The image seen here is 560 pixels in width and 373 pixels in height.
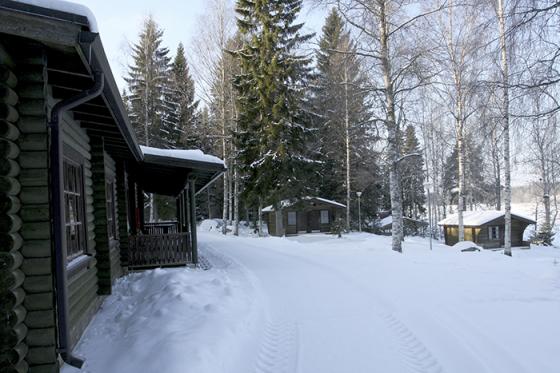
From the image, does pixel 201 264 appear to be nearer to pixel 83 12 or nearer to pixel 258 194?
pixel 83 12

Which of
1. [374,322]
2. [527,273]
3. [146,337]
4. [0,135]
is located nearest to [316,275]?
[374,322]

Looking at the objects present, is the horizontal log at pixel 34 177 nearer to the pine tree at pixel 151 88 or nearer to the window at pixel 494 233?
the pine tree at pixel 151 88

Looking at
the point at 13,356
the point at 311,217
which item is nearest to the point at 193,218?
the point at 13,356

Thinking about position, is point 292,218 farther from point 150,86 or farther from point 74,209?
point 74,209

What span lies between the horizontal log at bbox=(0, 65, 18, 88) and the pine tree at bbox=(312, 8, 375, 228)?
10165mm

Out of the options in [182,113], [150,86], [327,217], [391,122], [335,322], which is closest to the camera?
[335,322]

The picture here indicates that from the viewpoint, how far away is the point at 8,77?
3.31m

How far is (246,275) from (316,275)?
1.52 metres

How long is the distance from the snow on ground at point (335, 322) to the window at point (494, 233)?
2152 centimetres

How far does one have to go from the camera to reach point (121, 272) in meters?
9.49

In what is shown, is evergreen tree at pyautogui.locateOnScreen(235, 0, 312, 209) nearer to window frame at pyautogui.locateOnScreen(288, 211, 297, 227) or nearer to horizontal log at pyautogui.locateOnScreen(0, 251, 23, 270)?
window frame at pyautogui.locateOnScreen(288, 211, 297, 227)

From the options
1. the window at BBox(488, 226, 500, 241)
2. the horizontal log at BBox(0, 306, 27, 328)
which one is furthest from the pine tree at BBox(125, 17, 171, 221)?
the window at BBox(488, 226, 500, 241)

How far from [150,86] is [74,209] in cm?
2067

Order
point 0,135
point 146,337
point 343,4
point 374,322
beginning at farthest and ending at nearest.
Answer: point 343,4 < point 374,322 < point 146,337 < point 0,135
